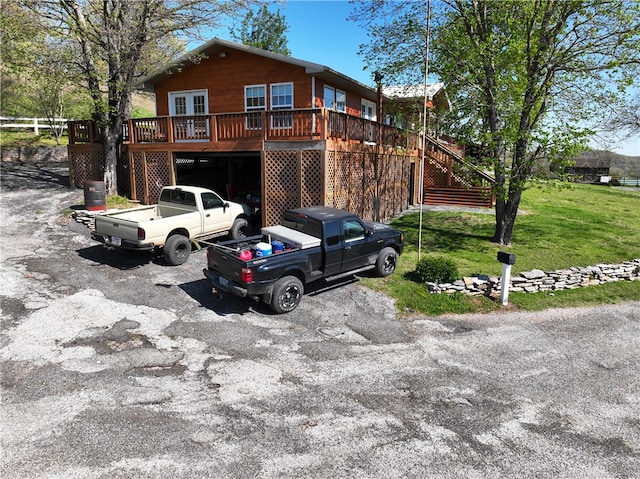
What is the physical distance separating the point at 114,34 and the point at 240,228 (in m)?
9.44

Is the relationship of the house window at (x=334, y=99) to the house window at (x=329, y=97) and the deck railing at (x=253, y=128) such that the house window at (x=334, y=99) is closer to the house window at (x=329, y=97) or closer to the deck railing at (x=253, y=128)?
the house window at (x=329, y=97)

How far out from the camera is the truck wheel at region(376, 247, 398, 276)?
10984mm

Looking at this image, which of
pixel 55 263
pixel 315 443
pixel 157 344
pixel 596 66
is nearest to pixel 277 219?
pixel 55 263

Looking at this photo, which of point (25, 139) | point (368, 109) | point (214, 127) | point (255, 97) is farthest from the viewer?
point (25, 139)

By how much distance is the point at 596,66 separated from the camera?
12789 millimetres

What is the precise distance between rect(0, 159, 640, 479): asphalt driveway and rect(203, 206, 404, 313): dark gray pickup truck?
62cm

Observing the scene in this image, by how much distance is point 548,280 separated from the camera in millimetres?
11211

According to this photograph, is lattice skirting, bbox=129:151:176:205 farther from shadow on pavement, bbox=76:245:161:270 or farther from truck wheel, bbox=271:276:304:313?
truck wheel, bbox=271:276:304:313

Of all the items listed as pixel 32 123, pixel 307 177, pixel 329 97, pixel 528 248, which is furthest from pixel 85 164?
pixel 528 248

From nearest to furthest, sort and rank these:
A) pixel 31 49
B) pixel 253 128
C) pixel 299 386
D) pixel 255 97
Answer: pixel 299 386 → pixel 253 128 → pixel 31 49 → pixel 255 97

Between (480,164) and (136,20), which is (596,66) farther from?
(136,20)

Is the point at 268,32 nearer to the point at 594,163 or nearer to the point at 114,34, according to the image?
the point at 114,34

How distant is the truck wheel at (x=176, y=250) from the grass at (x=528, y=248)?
510 cm

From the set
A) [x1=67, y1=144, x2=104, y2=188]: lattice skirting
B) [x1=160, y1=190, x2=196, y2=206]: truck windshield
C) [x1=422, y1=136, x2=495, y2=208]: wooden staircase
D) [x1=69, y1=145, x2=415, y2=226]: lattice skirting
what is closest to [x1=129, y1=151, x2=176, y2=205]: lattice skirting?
[x1=69, y1=145, x2=415, y2=226]: lattice skirting
